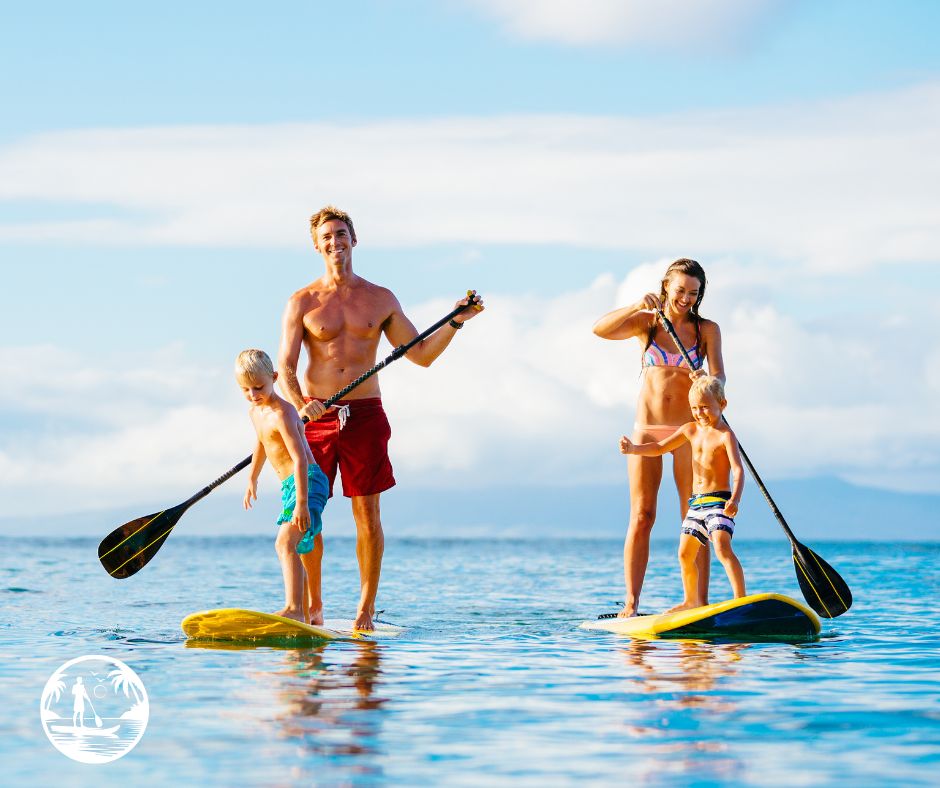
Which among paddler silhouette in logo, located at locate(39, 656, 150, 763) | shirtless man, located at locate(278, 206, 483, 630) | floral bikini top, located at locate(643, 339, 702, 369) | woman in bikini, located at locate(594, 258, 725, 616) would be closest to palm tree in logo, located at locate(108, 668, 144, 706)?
paddler silhouette in logo, located at locate(39, 656, 150, 763)

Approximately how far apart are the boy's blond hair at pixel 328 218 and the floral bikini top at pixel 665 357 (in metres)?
2.20

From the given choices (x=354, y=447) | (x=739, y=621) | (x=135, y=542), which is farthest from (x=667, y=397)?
(x=135, y=542)

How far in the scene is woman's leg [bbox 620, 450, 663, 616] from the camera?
940cm

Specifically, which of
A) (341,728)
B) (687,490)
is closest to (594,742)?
(341,728)

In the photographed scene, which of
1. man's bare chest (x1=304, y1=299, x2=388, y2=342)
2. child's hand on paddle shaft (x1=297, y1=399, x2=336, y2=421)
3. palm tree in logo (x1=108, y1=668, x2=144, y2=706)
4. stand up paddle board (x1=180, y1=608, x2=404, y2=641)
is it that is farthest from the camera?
man's bare chest (x1=304, y1=299, x2=388, y2=342)

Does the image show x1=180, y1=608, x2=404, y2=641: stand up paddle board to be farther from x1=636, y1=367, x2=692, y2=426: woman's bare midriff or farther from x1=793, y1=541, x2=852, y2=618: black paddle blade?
x1=793, y1=541, x2=852, y2=618: black paddle blade

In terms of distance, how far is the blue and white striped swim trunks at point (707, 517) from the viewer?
351 inches

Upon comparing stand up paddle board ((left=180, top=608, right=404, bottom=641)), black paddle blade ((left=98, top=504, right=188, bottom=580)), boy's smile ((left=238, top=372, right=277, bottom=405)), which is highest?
boy's smile ((left=238, top=372, right=277, bottom=405))

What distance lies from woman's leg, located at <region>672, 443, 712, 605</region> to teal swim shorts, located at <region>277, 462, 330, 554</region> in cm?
249

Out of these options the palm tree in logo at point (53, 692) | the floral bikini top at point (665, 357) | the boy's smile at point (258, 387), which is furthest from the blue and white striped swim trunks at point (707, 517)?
the palm tree in logo at point (53, 692)

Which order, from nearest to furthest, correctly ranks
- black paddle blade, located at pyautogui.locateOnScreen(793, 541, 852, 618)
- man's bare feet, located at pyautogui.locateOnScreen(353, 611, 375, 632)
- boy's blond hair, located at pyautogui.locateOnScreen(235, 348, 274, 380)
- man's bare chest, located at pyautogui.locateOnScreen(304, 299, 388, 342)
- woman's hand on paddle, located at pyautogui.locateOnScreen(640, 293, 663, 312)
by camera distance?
boy's blond hair, located at pyautogui.locateOnScreen(235, 348, 274, 380), man's bare chest, located at pyautogui.locateOnScreen(304, 299, 388, 342), woman's hand on paddle, located at pyautogui.locateOnScreen(640, 293, 663, 312), man's bare feet, located at pyautogui.locateOnScreen(353, 611, 375, 632), black paddle blade, located at pyautogui.locateOnScreen(793, 541, 852, 618)

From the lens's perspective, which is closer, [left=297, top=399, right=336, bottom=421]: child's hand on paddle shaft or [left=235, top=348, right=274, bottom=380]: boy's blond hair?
[left=235, top=348, right=274, bottom=380]: boy's blond hair

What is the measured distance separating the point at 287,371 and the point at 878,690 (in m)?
4.27

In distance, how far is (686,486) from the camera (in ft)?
30.7
